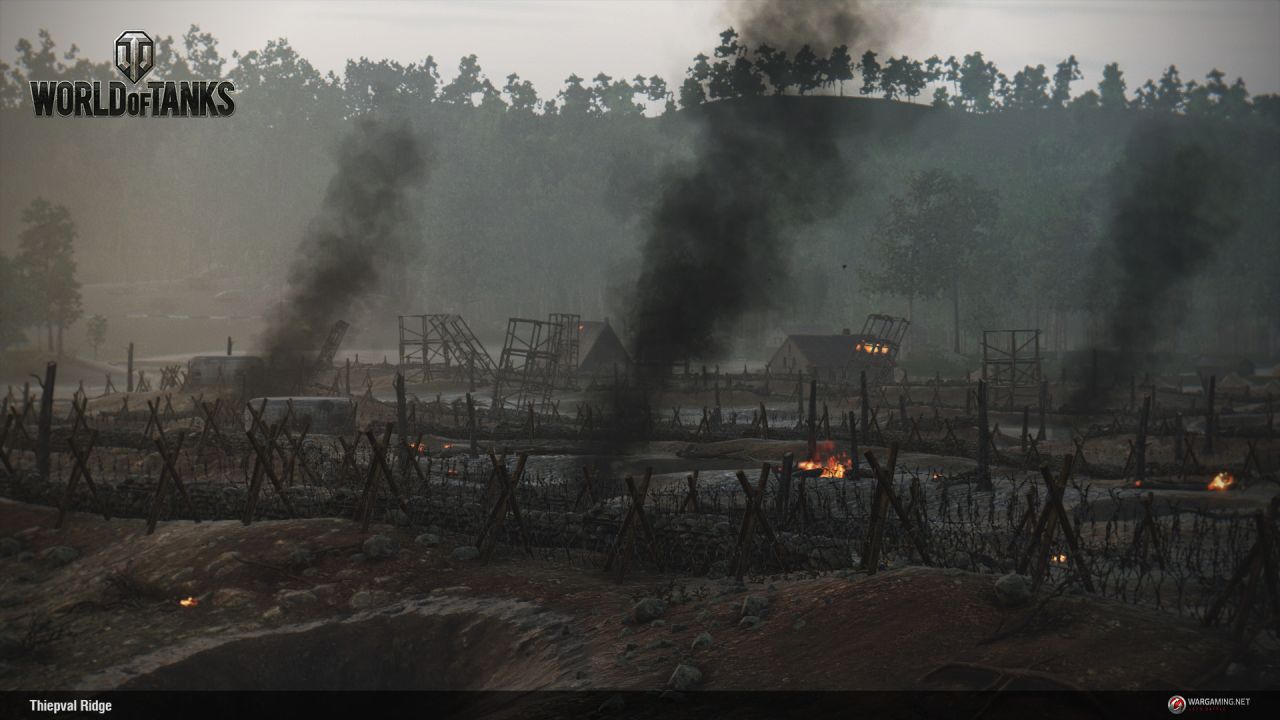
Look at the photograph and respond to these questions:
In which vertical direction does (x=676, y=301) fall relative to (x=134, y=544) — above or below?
above

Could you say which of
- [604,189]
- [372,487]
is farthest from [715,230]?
[604,189]

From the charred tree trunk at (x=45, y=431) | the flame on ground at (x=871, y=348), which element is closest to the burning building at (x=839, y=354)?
the flame on ground at (x=871, y=348)

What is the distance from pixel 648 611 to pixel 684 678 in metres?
1.92

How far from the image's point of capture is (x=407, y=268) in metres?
90.2

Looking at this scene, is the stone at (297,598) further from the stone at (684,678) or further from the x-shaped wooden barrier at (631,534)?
the stone at (684,678)

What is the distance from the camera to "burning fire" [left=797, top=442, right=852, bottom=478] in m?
23.4

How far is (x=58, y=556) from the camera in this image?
50.8 feet

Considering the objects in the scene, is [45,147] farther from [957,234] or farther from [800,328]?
[957,234]

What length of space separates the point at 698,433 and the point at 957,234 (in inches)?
1740

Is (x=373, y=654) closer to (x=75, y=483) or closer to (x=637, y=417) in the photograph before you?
(x=75, y=483)

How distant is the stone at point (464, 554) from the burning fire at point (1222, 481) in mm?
15004

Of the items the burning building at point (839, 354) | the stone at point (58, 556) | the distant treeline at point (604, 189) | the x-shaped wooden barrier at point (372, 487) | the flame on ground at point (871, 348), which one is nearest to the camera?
the x-shaped wooden barrier at point (372, 487)

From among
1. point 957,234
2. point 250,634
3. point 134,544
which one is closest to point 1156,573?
point 250,634

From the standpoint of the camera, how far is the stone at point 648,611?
11055mm
